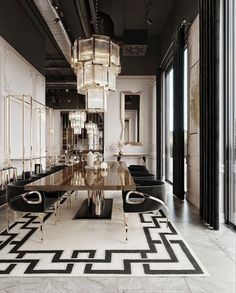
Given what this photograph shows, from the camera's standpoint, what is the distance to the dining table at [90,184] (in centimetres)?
304

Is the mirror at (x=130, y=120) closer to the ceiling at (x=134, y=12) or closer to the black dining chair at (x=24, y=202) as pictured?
the ceiling at (x=134, y=12)

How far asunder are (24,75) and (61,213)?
3.82 m

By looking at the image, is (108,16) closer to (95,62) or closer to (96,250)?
(95,62)

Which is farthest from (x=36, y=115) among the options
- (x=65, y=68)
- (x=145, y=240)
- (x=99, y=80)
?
(x=145, y=240)

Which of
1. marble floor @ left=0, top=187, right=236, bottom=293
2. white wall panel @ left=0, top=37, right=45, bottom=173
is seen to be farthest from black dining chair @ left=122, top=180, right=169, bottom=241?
white wall panel @ left=0, top=37, right=45, bottom=173

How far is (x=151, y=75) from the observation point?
959 centimetres

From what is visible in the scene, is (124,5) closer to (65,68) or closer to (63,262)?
(65,68)

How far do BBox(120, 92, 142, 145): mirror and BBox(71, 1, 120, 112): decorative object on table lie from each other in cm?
535

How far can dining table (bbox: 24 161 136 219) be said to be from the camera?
304 centimetres

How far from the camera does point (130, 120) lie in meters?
9.63

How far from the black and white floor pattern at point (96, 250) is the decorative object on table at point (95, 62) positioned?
2.01m

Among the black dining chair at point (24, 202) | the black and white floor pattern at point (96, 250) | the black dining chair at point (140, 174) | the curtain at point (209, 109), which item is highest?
the curtain at point (209, 109)

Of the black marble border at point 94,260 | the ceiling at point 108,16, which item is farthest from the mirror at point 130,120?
the black marble border at point 94,260

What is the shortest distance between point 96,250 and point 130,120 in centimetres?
687
